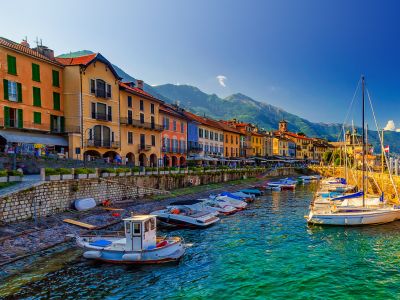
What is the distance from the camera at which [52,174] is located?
25594mm

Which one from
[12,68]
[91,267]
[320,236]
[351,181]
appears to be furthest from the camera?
[351,181]

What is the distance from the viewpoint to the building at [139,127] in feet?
162

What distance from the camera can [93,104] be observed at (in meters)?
44.1

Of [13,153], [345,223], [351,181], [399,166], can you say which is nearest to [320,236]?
[345,223]

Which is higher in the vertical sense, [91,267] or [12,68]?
[12,68]

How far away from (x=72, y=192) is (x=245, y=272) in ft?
59.0

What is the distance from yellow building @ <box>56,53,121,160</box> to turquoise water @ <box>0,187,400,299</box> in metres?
26.1

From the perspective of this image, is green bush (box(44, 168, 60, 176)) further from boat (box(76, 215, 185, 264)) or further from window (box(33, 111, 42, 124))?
window (box(33, 111, 42, 124))

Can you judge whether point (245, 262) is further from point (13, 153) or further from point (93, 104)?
point (93, 104)

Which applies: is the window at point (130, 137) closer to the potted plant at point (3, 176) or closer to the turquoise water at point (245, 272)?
the potted plant at point (3, 176)

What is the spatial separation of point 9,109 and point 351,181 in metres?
62.6

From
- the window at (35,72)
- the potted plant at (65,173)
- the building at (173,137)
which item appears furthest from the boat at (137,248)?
the building at (173,137)

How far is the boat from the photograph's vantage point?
17531 mm

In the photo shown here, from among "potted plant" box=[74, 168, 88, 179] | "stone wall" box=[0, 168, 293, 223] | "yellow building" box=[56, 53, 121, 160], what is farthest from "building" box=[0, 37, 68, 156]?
"stone wall" box=[0, 168, 293, 223]
